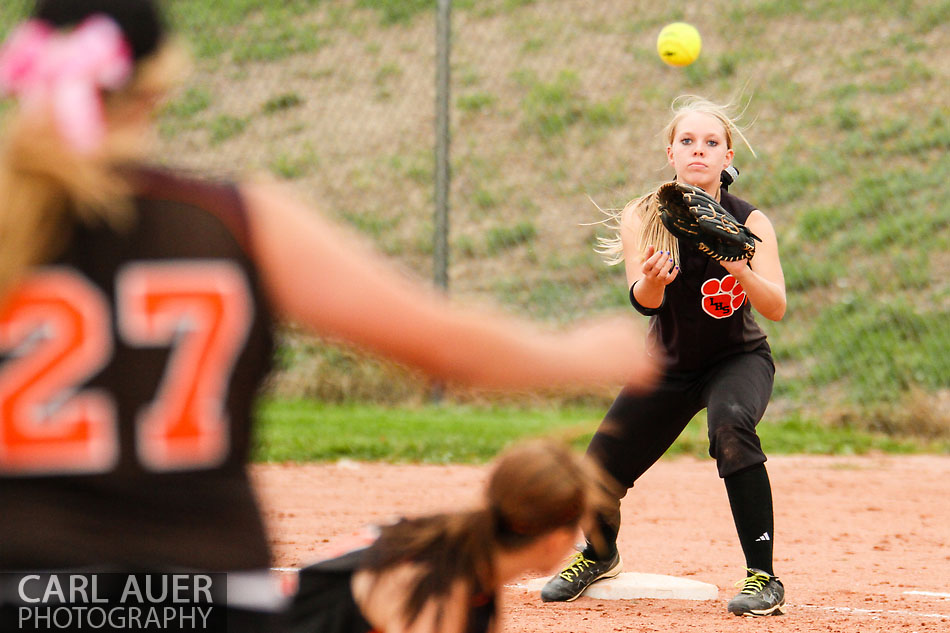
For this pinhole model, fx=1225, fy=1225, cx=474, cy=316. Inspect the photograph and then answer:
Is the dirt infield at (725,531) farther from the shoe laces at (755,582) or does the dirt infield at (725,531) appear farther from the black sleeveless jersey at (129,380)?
the black sleeveless jersey at (129,380)

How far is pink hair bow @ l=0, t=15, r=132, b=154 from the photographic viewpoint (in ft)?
4.73

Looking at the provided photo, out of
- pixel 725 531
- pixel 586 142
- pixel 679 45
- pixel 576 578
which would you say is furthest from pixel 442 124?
pixel 576 578

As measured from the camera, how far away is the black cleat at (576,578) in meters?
4.35

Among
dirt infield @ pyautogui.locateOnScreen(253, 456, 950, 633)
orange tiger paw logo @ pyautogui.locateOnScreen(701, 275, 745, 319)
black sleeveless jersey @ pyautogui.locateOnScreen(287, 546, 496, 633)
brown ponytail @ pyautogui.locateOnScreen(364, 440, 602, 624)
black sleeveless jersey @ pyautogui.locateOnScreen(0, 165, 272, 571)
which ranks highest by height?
orange tiger paw logo @ pyautogui.locateOnScreen(701, 275, 745, 319)

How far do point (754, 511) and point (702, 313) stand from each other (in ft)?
2.26

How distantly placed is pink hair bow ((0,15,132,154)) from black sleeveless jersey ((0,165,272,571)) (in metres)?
0.10

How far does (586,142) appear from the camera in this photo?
13.2 meters

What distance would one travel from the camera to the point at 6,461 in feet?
4.90

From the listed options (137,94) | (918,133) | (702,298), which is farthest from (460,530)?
(918,133)

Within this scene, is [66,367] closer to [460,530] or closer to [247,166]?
[460,530]

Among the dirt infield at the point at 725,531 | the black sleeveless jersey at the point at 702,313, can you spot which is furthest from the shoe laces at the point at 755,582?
the black sleeveless jersey at the point at 702,313

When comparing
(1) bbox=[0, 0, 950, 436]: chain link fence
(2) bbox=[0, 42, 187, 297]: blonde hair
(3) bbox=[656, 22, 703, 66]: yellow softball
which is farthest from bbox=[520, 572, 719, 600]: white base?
(1) bbox=[0, 0, 950, 436]: chain link fence

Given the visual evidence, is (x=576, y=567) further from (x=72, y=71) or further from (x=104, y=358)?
(x=72, y=71)

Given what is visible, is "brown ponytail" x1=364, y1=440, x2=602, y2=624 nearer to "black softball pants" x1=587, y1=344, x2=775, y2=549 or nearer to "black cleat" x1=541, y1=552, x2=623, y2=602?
"black softball pants" x1=587, y1=344, x2=775, y2=549
